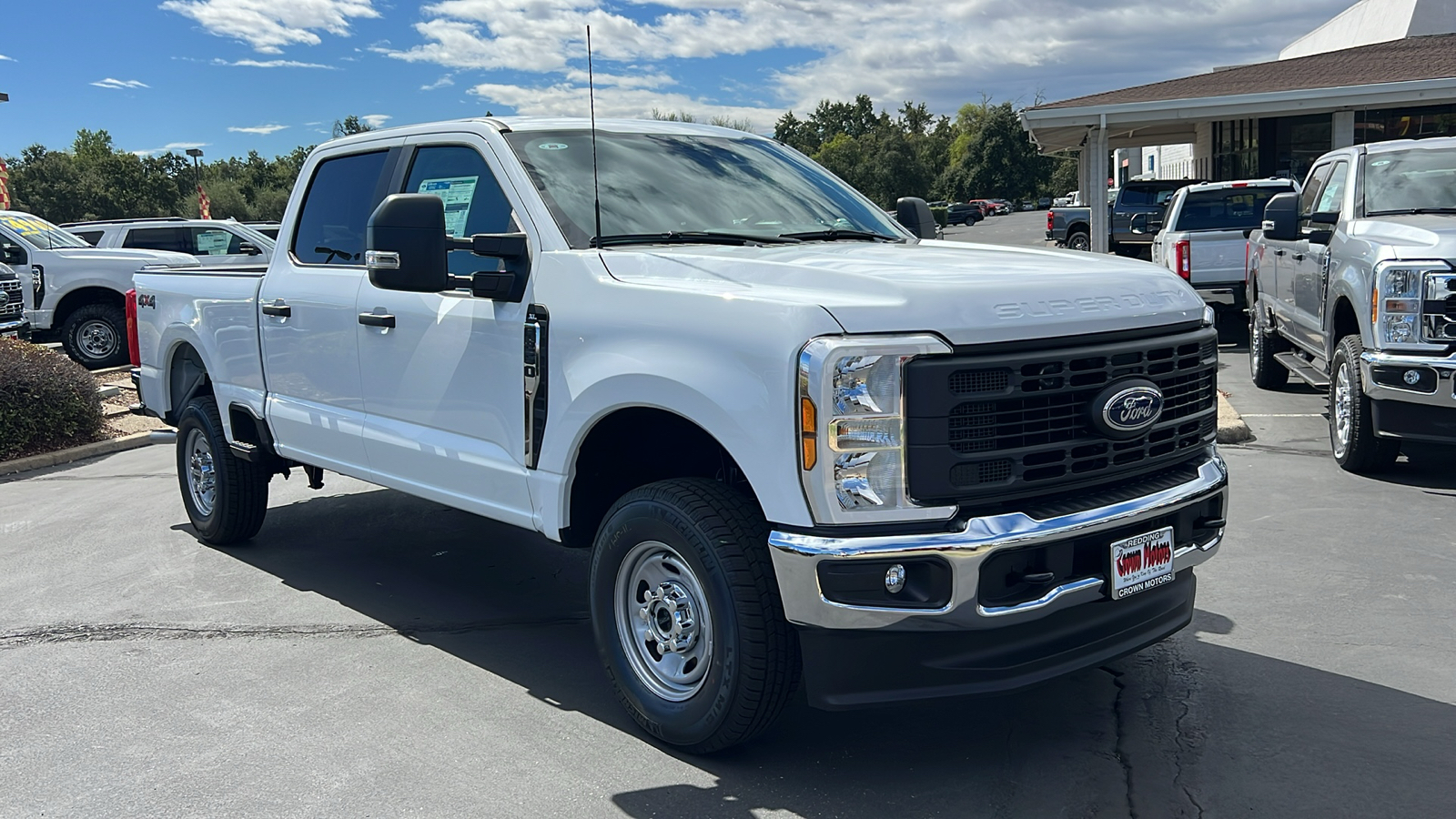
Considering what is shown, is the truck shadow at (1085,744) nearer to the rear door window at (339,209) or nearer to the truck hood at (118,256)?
the rear door window at (339,209)

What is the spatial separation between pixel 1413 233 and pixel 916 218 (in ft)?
11.5

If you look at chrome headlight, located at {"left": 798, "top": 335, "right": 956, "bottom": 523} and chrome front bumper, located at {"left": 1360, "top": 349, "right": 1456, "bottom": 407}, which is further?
chrome front bumper, located at {"left": 1360, "top": 349, "right": 1456, "bottom": 407}

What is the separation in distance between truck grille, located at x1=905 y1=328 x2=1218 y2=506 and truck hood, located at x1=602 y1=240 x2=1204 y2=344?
0.28ft

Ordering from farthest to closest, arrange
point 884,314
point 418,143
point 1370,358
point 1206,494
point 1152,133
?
point 1152,133 → point 1370,358 → point 418,143 → point 1206,494 → point 884,314

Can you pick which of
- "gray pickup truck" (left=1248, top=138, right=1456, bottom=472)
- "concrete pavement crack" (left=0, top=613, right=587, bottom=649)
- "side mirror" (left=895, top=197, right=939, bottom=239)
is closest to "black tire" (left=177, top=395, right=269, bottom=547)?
"concrete pavement crack" (left=0, top=613, right=587, bottom=649)

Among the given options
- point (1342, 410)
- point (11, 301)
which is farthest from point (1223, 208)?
point (11, 301)

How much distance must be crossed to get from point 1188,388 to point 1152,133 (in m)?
33.1

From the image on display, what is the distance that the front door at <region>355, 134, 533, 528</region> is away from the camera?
4.57 m

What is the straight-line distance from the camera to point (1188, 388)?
4.09 metres

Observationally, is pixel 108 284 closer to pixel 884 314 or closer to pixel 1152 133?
pixel 884 314

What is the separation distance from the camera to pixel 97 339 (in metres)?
16.4

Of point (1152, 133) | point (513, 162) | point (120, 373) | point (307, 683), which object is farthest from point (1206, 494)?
point (1152, 133)

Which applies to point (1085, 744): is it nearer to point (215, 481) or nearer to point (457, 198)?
point (457, 198)

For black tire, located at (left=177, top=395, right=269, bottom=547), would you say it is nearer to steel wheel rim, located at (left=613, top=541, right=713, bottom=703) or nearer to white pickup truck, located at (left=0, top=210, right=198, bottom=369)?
steel wheel rim, located at (left=613, top=541, right=713, bottom=703)
